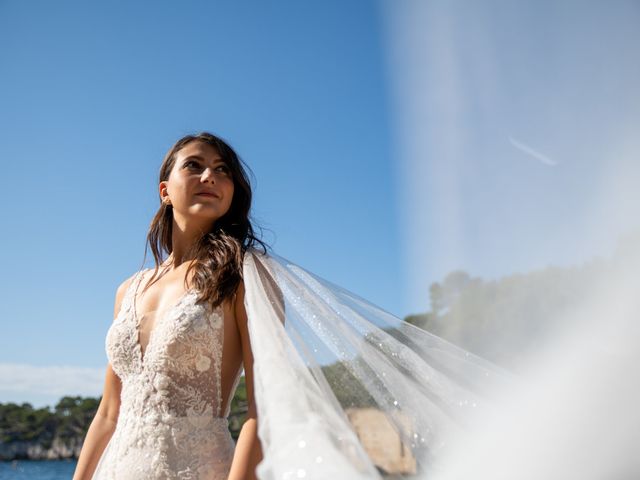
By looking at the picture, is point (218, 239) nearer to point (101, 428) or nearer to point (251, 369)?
point (251, 369)

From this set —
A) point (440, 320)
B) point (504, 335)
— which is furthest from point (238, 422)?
point (504, 335)

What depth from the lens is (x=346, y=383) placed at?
213cm

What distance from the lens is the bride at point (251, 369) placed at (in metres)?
1.79

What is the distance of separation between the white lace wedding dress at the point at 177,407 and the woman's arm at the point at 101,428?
20 centimetres

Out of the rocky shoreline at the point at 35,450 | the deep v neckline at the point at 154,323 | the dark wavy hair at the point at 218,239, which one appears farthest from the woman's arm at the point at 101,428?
the rocky shoreline at the point at 35,450

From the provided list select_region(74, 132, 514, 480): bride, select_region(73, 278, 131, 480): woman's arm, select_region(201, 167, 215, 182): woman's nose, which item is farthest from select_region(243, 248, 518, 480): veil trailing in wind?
select_region(73, 278, 131, 480): woman's arm

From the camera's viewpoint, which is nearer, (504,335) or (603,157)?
(603,157)

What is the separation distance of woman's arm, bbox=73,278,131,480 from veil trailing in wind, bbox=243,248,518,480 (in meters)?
1.09

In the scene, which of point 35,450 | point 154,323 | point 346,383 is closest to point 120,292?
point 154,323

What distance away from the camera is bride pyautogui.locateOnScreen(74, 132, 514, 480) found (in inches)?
70.5

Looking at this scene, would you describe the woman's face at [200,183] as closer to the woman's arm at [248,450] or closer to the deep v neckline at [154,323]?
the deep v neckline at [154,323]

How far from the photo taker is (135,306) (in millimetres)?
2834

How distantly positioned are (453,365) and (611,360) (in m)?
0.74

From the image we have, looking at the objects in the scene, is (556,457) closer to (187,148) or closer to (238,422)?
(187,148)
